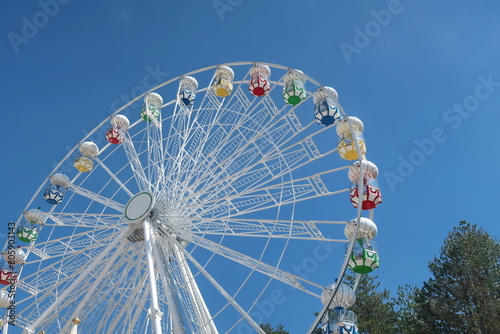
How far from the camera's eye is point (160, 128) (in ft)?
66.9

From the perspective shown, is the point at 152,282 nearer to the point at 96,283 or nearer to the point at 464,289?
the point at 96,283

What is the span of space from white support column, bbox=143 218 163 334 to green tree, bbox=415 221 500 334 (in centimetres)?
1594

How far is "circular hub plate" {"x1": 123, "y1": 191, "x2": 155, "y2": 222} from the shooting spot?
16734mm

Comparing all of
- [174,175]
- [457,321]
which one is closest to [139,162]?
[174,175]

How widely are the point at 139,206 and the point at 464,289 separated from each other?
17.1 metres

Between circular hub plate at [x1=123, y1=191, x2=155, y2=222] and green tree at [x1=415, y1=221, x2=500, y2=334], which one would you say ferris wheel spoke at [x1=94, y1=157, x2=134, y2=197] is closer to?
circular hub plate at [x1=123, y1=191, x2=155, y2=222]

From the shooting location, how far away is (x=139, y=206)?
17.2 metres

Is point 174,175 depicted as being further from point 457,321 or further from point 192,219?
point 457,321

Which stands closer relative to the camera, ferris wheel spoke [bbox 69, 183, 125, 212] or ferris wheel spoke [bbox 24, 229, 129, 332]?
ferris wheel spoke [bbox 24, 229, 129, 332]

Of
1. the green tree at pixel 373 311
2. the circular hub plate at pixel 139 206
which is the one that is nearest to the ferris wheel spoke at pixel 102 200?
the circular hub plate at pixel 139 206

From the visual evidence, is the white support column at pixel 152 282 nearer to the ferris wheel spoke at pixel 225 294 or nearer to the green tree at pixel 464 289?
the ferris wheel spoke at pixel 225 294

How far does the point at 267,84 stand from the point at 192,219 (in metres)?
6.24

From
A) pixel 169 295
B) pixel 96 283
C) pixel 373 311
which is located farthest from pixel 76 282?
pixel 373 311

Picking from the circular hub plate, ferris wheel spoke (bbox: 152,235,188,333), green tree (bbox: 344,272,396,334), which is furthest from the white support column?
green tree (bbox: 344,272,396,334)
